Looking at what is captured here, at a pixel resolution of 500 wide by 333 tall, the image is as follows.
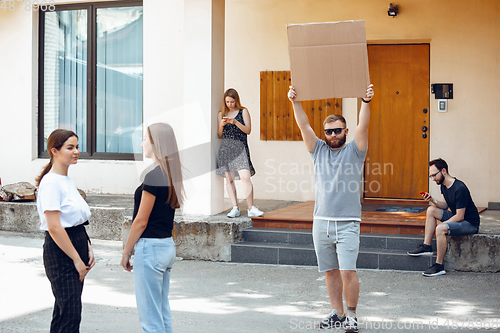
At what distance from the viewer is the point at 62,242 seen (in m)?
3.00

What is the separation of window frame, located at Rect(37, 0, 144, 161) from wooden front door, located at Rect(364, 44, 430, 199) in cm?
422

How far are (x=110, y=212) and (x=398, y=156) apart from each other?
181 inches

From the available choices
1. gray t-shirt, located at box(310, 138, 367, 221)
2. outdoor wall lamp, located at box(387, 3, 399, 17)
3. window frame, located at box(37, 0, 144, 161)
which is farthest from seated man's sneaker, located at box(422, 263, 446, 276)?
window frame, located at box(37, 0, 144, 161)

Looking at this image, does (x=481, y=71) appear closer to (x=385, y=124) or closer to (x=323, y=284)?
(x=385, y=124)

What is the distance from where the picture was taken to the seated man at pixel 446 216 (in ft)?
18.7

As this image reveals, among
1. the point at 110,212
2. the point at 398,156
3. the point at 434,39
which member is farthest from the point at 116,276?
the point at 434,39

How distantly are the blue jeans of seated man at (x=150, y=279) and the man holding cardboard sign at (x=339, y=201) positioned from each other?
143 cm

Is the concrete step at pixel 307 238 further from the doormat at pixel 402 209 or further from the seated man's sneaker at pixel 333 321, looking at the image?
the seated man's sneaker at pixel 333 321

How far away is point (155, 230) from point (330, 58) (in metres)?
1.74

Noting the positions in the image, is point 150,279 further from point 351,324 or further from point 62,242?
point 351,324

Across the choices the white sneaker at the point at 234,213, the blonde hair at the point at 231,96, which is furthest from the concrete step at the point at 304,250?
the blonde hair at the point at 231,96

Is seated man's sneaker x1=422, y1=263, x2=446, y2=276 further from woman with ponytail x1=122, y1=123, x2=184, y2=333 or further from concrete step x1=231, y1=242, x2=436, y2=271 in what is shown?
woman with ponytail x1=122, y1=123, x2=184, y2=333

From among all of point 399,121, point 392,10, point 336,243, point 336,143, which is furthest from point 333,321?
point 392,10

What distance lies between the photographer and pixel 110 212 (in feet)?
25.8
